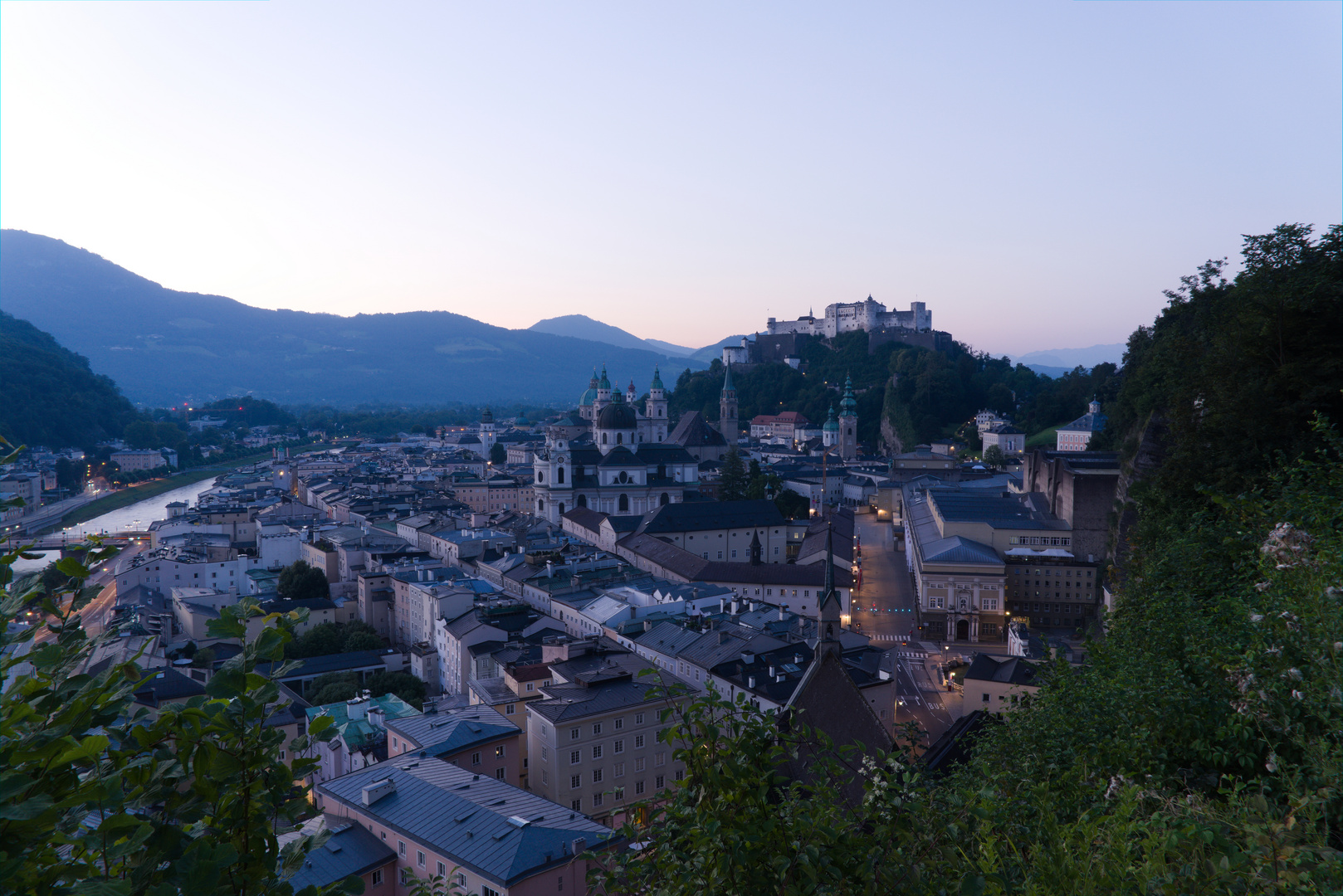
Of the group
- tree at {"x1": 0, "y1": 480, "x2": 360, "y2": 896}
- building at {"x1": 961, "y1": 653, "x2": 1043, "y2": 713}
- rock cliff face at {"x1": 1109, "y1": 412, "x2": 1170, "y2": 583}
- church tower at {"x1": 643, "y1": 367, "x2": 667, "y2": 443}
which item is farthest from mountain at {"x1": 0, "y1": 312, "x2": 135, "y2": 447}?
tree at {"x1": 0, "y1": 480, "x2": 360, "y2": 896}

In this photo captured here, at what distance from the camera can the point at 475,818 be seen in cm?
1219

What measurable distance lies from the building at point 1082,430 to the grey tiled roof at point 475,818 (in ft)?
141

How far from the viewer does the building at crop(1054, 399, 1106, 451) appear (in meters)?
47.7

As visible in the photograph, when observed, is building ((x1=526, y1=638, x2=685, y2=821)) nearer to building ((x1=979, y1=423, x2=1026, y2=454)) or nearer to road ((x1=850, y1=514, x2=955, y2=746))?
road ((x1=850, y1=514, x2=955, y2=746))

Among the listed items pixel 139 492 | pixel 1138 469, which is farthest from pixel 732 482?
pixel 139 492

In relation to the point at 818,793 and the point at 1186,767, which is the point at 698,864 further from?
the point at 1186,767

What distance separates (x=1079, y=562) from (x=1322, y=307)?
56.4ft

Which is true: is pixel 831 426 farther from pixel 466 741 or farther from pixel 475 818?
pixel 475 818

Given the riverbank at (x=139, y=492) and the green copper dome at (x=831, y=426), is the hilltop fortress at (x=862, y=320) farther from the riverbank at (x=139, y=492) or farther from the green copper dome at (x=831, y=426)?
the riverbank at (x=139, y=492)

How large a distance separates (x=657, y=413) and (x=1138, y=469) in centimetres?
4847

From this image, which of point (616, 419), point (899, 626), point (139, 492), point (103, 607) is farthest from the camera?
point (139, 492)

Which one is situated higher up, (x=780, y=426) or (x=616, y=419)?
(x=616, y=419)

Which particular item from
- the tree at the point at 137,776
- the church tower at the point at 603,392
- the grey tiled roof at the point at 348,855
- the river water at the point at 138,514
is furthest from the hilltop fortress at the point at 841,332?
the tree at the point at 137,776

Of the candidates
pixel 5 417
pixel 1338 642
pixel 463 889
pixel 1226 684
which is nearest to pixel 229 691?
pixel 1338 642
